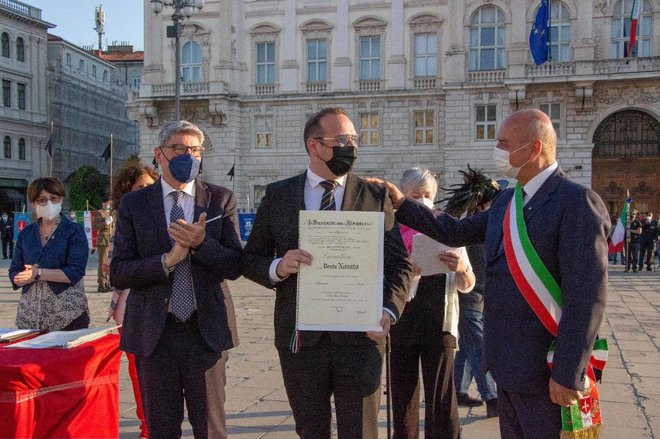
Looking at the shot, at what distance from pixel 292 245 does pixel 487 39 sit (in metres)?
32.5

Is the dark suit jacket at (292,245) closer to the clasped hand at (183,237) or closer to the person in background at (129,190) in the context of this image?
the clasped hand at (183,237)

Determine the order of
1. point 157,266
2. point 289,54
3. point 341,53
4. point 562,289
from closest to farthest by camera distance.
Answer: point 562,289
point 157,266
point 341,53
point 289,54

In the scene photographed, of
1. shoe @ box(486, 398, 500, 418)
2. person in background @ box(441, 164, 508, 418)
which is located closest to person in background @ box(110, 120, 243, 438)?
person in background @ box(441, 164, 508, 418)

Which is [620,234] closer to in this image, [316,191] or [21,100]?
[316,191]

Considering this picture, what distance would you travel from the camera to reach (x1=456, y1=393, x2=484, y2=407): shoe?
643 centimetres

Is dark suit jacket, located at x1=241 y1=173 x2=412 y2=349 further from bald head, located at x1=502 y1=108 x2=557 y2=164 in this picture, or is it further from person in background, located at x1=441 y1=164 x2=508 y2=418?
person in background, located at x1=441 y1=164 x2=508 y2=418

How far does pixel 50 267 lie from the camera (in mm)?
5055

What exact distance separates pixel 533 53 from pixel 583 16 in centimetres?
374

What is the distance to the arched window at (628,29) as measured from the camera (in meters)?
32.2

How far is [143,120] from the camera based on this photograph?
125ft

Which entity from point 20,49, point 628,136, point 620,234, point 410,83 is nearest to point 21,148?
point 20,49

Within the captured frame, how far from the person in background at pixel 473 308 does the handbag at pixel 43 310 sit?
9.42 ft

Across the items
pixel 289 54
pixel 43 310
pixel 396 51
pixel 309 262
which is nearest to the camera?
pixel 309 262

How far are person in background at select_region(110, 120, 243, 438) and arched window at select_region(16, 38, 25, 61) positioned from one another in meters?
54.7
